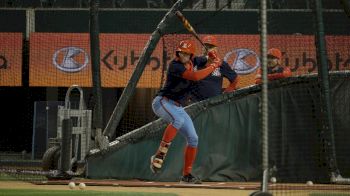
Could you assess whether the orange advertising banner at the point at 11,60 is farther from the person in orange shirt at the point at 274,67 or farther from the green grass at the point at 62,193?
the green grass at the point at 62,193

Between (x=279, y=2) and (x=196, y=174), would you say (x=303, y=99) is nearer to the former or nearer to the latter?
(x=196, y=174)

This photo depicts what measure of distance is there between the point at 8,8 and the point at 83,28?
198cm

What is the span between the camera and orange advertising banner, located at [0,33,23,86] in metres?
19.9

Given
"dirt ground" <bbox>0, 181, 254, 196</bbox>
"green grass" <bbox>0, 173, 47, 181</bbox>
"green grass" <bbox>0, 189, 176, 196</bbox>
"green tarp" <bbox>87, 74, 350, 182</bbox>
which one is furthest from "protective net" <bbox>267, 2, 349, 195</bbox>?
"green grass" <bbox>0, 173, 47, 181</bbox>

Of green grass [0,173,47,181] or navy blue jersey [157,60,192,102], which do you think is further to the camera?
green grass [0,173,47,181]

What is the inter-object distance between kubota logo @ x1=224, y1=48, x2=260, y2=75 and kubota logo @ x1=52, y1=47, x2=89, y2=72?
359 centimetres

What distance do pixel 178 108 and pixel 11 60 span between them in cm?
854

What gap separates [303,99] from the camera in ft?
41.6

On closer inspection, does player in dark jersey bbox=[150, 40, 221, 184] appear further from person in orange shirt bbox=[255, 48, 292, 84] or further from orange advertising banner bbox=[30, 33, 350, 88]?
orange advertising banner bbox=[30, 33, 350, 88]

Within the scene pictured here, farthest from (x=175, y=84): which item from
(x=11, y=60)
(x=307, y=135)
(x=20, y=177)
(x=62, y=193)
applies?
(x=11, y=60)

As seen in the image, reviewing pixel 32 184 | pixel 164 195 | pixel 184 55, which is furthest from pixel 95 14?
pixel 164 195

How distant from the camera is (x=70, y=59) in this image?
65.2ft

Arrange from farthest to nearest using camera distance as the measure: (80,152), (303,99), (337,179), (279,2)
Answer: (279,2), (80,152), (303,99), (337,179)

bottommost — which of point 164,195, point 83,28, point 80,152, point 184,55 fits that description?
point 164,195
